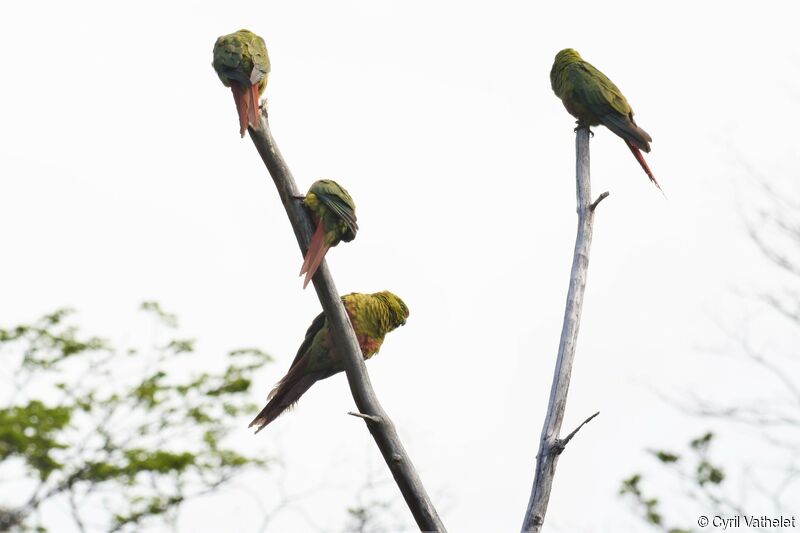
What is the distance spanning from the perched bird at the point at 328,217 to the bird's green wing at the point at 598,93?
6.96 feet

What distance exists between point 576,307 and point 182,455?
10.3 metres

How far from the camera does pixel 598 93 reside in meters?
5.24

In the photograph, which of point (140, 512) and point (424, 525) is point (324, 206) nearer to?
point (424, 525)

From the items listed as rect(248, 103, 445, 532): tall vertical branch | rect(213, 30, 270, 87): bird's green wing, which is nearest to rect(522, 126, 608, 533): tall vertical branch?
rect(248, 103, 445, 532): tall vertical branch

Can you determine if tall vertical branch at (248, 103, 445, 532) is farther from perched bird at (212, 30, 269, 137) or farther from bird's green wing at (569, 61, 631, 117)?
bird's green wing at (569, 61, 631, 117)

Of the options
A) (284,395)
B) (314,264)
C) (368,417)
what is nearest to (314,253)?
(314,264)

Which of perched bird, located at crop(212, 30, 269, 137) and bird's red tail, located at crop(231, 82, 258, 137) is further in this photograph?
perched bird, located at crop(212, 30, 269, 137)

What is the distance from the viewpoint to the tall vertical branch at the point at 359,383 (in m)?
3.03

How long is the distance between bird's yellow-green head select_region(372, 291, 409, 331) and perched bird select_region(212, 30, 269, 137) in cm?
108

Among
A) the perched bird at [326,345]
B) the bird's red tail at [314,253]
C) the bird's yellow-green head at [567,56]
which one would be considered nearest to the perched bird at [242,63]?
the bird's red tail at [314,253]

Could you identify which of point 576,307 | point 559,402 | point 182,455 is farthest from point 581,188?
point 182,455

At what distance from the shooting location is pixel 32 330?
12.7 meters

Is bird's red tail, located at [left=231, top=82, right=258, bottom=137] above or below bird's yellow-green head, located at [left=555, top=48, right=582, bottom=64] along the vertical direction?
below

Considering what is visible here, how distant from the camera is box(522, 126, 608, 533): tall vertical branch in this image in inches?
122
